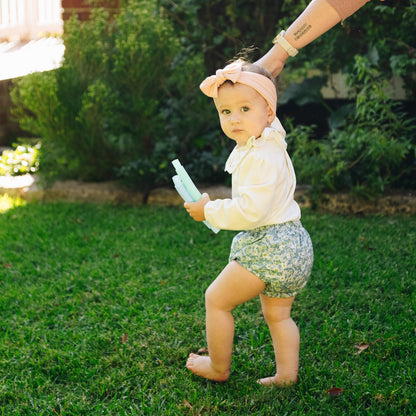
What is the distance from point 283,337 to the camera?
7.11 ft

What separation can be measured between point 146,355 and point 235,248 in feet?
2.48

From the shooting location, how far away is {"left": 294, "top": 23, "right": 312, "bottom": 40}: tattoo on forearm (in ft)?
7.37

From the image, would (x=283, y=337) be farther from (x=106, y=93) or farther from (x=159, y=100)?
(x=159, y=100)

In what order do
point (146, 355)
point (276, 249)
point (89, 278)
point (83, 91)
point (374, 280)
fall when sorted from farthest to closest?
point (83, 91), point (89, 278), point (374, 280), point (146, 355), point (276, 249)

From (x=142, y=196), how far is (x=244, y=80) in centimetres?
317

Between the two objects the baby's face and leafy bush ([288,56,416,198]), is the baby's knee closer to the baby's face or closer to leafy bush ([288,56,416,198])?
the baby's face

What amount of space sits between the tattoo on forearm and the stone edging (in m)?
2.37

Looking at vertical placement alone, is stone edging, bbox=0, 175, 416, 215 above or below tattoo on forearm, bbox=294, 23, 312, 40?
below

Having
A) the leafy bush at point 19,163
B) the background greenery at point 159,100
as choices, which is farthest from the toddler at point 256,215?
the leafy bush at point 19,163

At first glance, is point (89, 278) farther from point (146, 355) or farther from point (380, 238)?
point (380, 238)

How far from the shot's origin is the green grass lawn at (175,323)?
2174 millimetres

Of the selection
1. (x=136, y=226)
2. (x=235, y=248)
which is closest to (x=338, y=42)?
(x=136, y=226)

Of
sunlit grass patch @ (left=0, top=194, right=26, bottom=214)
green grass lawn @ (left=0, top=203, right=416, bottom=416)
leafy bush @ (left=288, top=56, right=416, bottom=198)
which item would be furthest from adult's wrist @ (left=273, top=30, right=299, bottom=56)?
sunlit grass patch @ (left=0, top=194, right=26, bottom=214)

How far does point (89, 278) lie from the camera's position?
3355 mm
